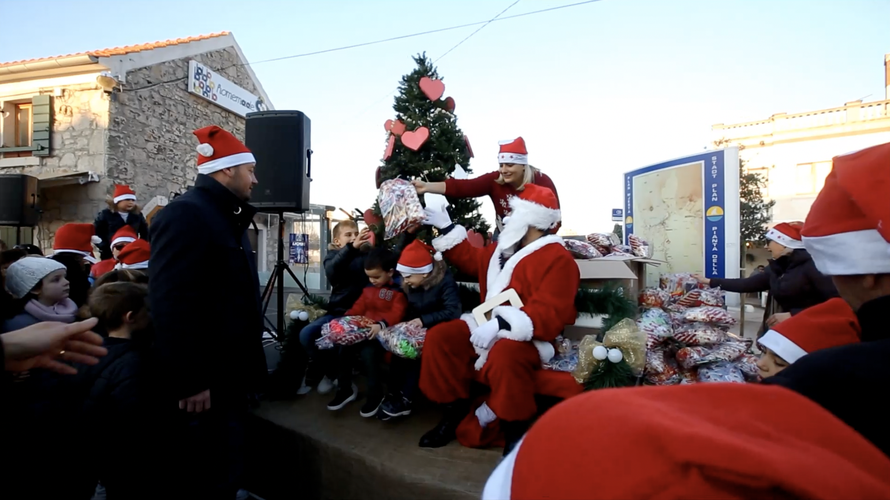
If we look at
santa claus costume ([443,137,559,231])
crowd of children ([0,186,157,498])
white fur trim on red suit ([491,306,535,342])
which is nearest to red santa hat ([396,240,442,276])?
santa claus costume ([443,137,559,231])

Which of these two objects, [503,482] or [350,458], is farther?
[350,458]

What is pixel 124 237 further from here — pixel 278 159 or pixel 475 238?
pixel 475 238

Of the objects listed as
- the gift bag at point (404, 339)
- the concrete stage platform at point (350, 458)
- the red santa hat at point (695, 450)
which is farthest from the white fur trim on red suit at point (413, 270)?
the red santa hat at point (695, 450)

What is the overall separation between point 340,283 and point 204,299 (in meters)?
1.80

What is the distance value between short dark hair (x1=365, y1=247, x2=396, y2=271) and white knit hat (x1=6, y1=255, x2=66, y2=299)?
1.77 meters

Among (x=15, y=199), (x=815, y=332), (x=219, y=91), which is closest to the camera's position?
(x=815, y=332)

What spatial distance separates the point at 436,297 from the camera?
3367mm

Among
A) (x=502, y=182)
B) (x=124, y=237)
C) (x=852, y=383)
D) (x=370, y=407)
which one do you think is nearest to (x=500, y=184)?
(x=502, y=182)

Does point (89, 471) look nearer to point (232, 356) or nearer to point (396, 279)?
point (232, 356)

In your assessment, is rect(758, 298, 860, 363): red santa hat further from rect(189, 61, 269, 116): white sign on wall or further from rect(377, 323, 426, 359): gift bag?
rect(189, 61, 269, 116): white sign on wall

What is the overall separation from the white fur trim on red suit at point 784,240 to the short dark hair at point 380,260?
2767mm

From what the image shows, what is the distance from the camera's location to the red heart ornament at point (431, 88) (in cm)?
398

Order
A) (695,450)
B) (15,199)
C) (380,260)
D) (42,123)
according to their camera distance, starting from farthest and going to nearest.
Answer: (42,123)
(15,199)
(380,260)
(695,450)

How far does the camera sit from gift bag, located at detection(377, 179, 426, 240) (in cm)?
323
